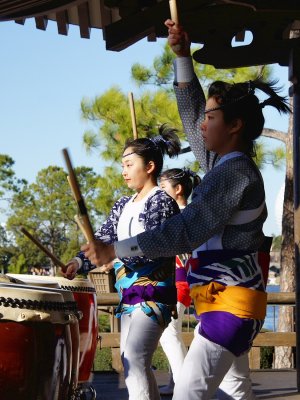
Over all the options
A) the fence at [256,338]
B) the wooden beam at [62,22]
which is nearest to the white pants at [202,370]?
the wooden beam at [62,22]

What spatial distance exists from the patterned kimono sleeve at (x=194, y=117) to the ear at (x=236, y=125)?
1.06 feet

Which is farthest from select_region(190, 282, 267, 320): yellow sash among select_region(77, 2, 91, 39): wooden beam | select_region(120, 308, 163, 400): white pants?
select_region(77, 2, 91, 39): wooden beam

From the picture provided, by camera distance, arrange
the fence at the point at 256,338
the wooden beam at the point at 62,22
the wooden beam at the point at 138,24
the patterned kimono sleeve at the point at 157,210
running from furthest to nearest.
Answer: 1. the fence at the point at 256,338
2. the wooden beam at the point at 62,22
3. the wooden beam at the point at 138,24
4. the patterned kimono sleeve at the point at 157,210

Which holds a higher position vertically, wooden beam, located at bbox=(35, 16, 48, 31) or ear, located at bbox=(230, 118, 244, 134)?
wooden beam, located at bbox=(35, 16, 48, 31)

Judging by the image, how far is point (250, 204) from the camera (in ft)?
9.80

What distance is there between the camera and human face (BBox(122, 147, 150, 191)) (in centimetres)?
435

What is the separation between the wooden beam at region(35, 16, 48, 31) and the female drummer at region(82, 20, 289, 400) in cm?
390

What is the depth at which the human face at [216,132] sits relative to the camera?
3.14m

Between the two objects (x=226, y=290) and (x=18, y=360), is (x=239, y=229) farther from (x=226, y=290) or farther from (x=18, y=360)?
(x=18, y=360)

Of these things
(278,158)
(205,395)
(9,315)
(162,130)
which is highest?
(278,158)

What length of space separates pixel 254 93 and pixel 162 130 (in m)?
1.55

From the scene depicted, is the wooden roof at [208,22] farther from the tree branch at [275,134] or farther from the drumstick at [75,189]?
the tree branch at [275,134]

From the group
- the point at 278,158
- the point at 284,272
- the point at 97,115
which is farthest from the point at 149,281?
the point at 97,115

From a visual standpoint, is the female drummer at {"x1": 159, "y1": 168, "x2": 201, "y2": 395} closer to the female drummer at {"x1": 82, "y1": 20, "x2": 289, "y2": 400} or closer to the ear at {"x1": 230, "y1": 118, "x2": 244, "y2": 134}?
the female drummer at {"x1": 82, "y1": 20, "x2": 289, "y2": 400}
